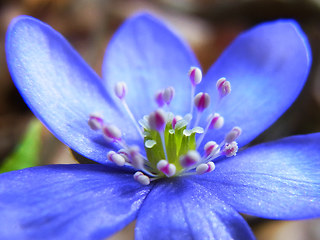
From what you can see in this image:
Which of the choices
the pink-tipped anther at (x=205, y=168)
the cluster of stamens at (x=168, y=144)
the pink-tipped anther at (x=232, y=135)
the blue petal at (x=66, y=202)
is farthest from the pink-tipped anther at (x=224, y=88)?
the blue petal at (x=66, y=202)

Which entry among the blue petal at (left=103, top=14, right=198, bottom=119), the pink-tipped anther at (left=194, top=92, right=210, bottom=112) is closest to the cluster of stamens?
the pink-tipped anther at (left=194, top=92, right=210, bottom=112)

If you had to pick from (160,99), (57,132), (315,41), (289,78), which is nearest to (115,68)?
(160,99)

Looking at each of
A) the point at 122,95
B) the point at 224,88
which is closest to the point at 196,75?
the point at 224,88

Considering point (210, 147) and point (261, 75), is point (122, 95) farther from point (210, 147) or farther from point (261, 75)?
point (261, 75)

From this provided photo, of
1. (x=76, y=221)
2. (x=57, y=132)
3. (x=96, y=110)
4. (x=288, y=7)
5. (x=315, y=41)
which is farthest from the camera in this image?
(x=288, y=7)

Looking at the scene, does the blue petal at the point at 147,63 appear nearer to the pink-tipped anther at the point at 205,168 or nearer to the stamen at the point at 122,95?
the stamen at the point at 122,95

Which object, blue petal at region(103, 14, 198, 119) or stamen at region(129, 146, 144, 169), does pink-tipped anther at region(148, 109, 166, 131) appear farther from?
blue petal at region(103, 14, 198, 119)

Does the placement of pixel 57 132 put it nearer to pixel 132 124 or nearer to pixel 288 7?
pixel 132 124
